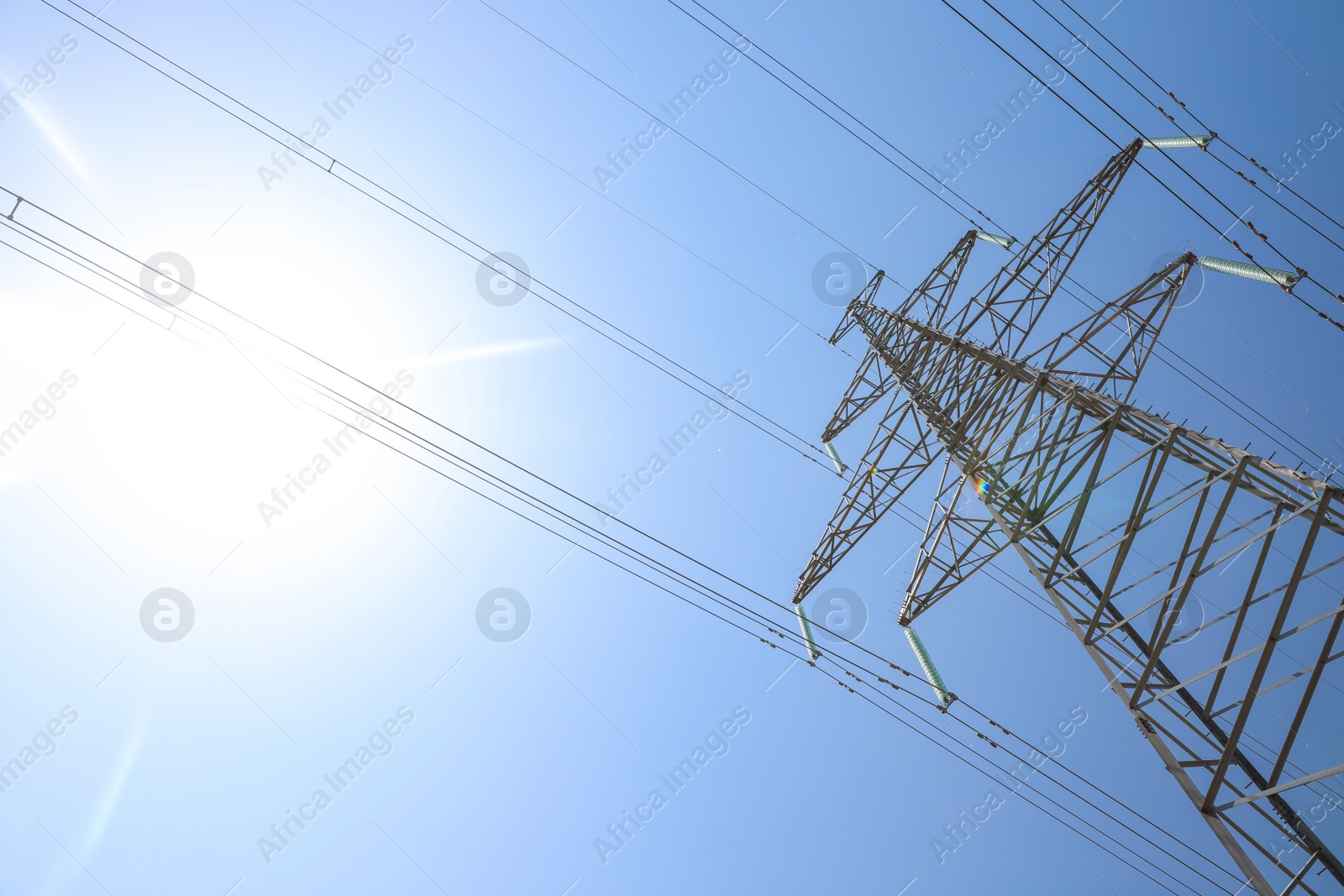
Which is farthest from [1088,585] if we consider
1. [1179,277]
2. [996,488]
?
[1179,277]

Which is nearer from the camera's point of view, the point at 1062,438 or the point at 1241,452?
the point at 1241,452

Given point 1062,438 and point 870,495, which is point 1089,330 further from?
point 870,495

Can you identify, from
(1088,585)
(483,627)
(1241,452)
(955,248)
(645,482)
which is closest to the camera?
(1241,452)

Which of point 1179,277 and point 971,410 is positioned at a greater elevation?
point 1179,277

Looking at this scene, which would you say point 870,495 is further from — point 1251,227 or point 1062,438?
point 1251,227

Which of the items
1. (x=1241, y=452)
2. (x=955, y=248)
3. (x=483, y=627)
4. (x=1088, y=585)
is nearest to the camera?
(x=1241, y=452)

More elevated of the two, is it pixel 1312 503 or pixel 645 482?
pixel 1312 503

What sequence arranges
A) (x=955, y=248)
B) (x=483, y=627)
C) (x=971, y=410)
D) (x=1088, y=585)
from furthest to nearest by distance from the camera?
(x=483, y=627) < (x=955, y=248) < (x=971, y=410) < (x=1088, y=585)

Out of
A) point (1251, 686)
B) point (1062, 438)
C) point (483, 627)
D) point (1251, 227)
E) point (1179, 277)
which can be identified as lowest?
point (483, 627)

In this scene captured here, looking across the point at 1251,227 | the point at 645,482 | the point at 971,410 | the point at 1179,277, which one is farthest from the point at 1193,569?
the point at 645,482
